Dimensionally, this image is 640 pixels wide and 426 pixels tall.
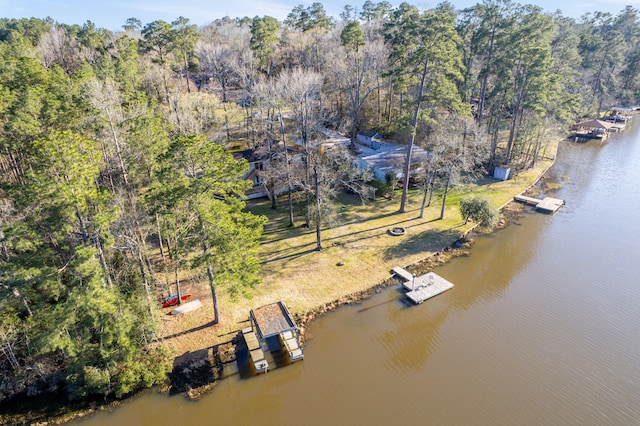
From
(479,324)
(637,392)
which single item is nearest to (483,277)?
(479,324)

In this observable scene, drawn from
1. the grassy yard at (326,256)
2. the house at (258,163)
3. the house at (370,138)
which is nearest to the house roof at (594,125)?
the grassy yard at (326,256)

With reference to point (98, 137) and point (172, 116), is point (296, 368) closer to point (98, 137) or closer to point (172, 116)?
point (98, 137)

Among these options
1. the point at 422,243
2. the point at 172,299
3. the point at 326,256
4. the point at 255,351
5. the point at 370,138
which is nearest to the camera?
the point at 255,351

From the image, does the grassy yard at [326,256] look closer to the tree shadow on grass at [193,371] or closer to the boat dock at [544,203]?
the tree shadow on grass at [193,371]

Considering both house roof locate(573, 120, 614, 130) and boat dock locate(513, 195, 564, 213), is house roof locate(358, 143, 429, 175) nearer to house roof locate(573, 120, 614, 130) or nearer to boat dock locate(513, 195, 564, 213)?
boat dock locate(513, 195, 564, 213)

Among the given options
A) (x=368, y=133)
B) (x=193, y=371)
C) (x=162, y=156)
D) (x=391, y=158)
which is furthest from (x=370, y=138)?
(x=193, y=371)

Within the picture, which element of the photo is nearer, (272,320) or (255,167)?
(272,320)

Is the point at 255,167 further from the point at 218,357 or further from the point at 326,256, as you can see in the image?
the point at 218,357
